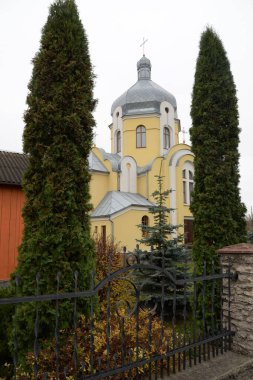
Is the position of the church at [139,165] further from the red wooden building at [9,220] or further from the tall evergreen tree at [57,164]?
the tall evergreen tree at [57,164]

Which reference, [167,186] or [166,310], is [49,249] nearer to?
[166,310]

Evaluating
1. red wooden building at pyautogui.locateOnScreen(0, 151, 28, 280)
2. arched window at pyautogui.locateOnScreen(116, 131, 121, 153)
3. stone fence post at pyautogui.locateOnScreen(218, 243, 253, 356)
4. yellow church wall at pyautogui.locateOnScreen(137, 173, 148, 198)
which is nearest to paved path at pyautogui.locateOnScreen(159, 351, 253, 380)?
stone fence post at pyautogui.locateOnScreen(218, 243, 253, 356)

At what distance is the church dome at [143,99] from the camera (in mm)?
24906

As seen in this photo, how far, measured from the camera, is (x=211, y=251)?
5512mm

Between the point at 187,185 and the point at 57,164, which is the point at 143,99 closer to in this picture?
the point at 187,185

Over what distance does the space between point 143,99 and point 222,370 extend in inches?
919

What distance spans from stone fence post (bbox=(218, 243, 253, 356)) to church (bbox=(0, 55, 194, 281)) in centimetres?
1495

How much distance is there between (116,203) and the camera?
20781mm

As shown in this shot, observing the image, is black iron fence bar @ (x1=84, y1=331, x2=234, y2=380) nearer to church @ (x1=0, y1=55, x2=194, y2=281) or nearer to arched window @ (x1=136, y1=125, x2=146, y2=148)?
church @ (x1=0, y1=55, x2=194, y2=281)

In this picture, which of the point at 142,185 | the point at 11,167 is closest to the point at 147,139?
the point at 142,185

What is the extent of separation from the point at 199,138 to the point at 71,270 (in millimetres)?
3542

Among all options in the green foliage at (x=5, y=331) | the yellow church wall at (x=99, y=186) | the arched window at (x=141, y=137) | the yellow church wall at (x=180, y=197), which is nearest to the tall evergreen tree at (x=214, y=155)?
the green foliage at (x=5, y=331)

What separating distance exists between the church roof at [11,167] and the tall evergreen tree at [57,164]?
16.2 ft

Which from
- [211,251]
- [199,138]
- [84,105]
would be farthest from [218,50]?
[211,251]
